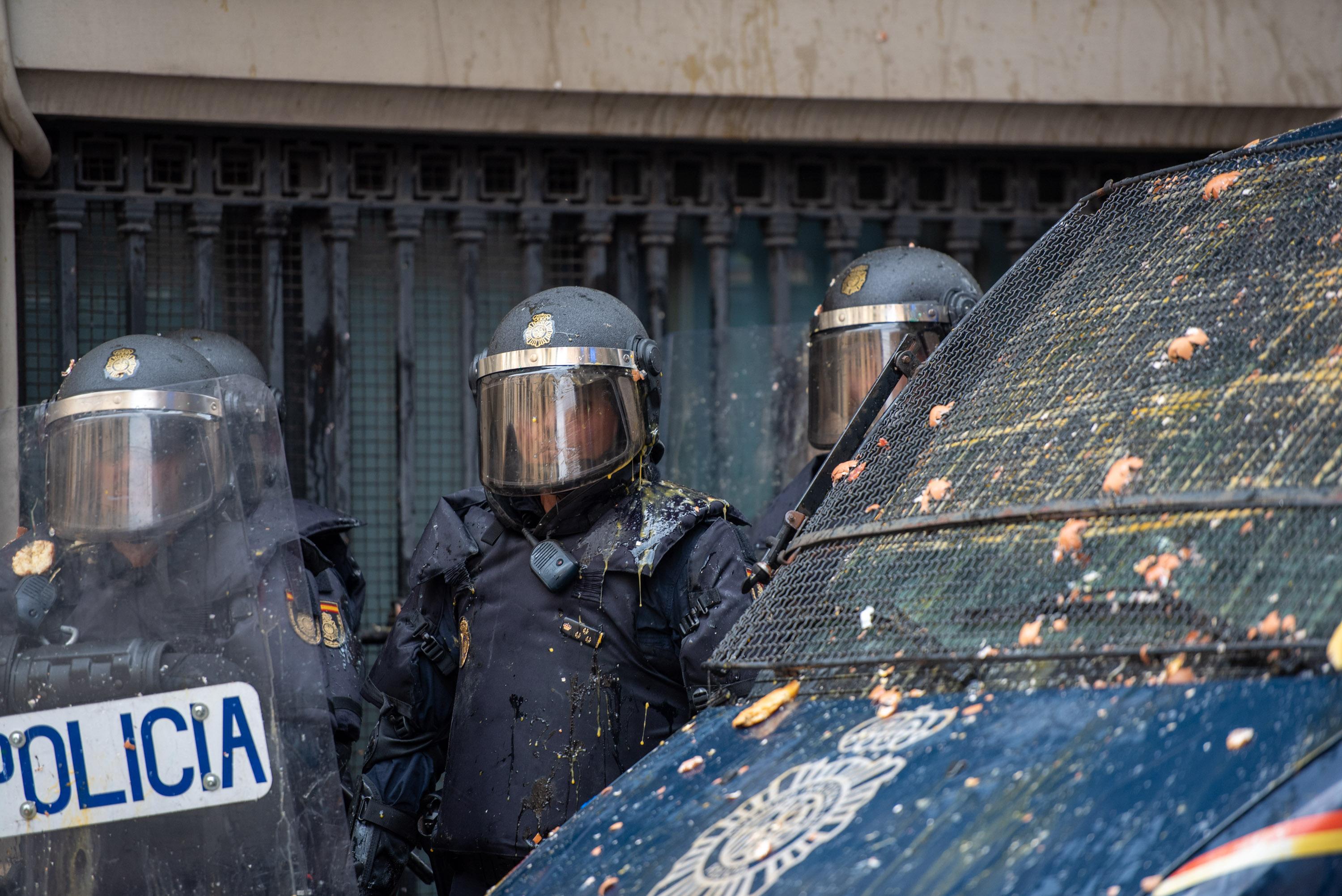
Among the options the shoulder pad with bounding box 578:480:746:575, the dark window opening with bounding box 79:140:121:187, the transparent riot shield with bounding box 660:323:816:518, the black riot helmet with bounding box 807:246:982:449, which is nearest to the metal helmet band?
the black riot helmet with bounding box 807:246:982:449

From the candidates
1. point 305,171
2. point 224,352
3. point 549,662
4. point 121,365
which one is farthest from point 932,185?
point 121,365

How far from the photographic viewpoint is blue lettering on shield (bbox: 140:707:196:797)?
2.48 meters

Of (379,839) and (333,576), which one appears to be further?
(333,576)

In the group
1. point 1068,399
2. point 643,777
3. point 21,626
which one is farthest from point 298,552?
point 1068,399

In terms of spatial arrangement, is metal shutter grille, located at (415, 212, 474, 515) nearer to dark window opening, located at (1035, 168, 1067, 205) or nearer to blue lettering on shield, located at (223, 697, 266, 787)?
dark window opening, located at (1035, 168, 1067, 205)

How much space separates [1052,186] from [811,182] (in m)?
0.99

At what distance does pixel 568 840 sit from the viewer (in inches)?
82.8

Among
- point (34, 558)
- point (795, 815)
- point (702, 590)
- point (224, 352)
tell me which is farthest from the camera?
point (224, 352)

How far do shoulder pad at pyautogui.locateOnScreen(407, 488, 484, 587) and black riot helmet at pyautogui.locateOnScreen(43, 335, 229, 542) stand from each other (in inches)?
36.4

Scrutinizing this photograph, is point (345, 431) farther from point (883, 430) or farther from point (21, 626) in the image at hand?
point (883, 430)

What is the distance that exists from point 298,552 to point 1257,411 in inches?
64.3

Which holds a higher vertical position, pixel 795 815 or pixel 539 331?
pixel 539 331

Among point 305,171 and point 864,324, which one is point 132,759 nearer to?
point 864,324

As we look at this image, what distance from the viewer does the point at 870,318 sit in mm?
4633
